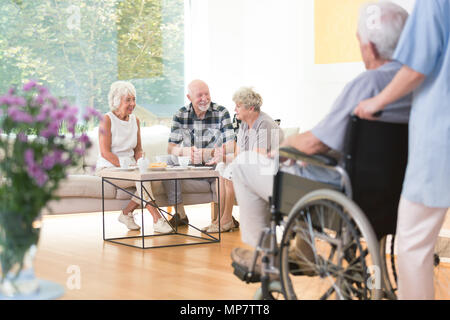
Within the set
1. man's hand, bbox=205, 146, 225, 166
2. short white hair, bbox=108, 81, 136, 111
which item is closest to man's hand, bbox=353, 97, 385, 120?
man's hand, bbox=205, 146, 225, 166

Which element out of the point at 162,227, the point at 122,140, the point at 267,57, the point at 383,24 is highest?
the point at 267,57

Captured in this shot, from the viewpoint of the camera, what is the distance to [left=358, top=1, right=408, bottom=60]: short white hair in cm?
217

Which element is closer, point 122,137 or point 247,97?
point 247,97

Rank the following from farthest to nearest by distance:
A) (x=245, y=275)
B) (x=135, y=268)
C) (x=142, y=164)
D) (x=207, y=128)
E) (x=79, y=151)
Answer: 1. (x=207, y=128)
2. (x=142, y=164)
3. (x=135, y=268)
4. (x=245, y=275)
5. (x=79, y=151)

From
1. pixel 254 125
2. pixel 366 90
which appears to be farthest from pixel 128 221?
pixel 366 90

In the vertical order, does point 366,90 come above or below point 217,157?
above

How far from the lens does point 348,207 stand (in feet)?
6.49

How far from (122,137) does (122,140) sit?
0.02 metres

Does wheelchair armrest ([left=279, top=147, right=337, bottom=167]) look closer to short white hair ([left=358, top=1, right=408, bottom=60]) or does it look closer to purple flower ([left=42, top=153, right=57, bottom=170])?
short white hair ([left=358, top=1, right=408, bottom=60])

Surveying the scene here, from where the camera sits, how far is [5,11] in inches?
237

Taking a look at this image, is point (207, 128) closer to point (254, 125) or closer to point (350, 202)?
point (254, 125)

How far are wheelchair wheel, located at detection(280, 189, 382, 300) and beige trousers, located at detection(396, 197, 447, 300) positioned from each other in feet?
0.43
